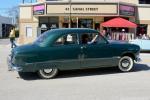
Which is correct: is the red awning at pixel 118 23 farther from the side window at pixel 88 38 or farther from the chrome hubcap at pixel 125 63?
the side window at pixel 88 38

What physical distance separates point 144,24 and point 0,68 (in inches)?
892

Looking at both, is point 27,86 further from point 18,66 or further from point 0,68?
point 0,68

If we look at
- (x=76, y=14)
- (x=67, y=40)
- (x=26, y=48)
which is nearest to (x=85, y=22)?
(x=76, y=14)

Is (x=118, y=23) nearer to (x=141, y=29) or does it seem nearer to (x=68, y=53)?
(x=141, y=29)

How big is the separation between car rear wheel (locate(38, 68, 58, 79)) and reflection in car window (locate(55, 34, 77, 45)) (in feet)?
3.01

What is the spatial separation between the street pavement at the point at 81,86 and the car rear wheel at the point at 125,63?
0.76ft

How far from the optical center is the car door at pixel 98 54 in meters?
12.1

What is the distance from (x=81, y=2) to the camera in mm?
31781

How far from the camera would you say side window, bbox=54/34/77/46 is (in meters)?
11.8

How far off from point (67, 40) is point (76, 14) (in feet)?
66.0

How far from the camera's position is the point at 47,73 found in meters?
11.6

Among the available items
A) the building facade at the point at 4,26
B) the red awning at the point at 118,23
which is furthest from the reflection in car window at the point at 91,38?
the building facade at the point at 4,26

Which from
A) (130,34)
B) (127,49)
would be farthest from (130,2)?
(127,49)

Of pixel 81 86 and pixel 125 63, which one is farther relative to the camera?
pixel 125 63
